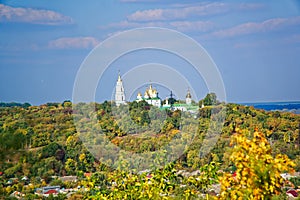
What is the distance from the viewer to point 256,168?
8.03 feet

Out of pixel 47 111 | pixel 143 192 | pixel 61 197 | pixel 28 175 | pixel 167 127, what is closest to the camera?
pixel 143 192

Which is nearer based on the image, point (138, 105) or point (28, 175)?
point (28, 175)

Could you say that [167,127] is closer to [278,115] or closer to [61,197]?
[61,197]

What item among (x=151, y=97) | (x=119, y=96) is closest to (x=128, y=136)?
(x=119, y=96)

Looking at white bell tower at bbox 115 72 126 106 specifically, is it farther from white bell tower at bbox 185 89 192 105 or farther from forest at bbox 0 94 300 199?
white bell tower at bbox 185 89 192 105

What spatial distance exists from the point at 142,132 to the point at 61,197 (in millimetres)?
4293

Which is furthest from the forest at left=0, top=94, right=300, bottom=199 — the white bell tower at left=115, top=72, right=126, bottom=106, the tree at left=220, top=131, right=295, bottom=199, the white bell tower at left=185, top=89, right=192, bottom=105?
the tree at left=220, top=131, right=295, bottom=199

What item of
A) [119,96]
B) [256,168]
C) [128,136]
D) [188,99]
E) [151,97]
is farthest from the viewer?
[151,97]

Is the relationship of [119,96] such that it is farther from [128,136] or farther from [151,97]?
[151,97]

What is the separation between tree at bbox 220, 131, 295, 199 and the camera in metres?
2.45

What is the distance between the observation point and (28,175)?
18.5 meters

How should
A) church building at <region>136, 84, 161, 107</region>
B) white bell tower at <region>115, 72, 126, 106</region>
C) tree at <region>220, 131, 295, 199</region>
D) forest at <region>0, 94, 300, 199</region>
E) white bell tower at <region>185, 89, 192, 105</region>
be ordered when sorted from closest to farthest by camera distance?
tree at <region>220, 131, 295, 199</region>
forest at <region>0, 94, 300, 199</region>
white bell tower at <region>185, 89, 192, 105</region>
white bell tower at <region>115, 72, 126, 106</region>
church building at <region>136, 84, 161, 107</region>

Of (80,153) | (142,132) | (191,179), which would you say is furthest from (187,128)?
(191,179)

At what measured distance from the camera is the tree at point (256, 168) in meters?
2.45
